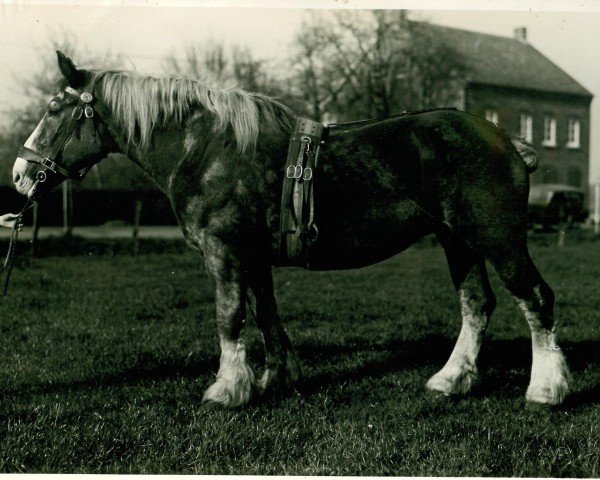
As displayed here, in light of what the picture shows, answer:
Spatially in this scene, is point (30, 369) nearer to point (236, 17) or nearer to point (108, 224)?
point (236, 17)

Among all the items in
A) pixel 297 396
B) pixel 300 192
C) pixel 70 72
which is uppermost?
pixel 70 72

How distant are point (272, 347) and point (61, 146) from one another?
2177 mm

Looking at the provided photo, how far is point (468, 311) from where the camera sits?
470 centimetres

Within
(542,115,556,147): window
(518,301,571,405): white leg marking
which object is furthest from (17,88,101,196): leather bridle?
(542,115,556,147): window

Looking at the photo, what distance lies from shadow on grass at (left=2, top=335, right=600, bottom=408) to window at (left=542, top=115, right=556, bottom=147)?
33829 mm

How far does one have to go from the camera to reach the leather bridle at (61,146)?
4258 millimetres

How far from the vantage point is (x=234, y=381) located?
13.7 feet

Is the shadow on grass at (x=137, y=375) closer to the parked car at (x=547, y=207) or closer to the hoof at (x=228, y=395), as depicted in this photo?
the hoof at (x=228, y=395)

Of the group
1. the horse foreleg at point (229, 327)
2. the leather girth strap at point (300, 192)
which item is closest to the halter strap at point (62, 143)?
the horse foreleg at point (229, 327)

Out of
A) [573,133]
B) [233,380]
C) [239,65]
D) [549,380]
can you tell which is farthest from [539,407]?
[573,133]

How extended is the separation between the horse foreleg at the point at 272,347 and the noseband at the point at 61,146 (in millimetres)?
1677

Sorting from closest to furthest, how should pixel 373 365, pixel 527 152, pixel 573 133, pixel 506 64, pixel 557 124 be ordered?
pixel 527 152 → pixel 373 365 → pixel 506 64 → pixel 557 124 → pixel 573 133

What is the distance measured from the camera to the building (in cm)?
3139

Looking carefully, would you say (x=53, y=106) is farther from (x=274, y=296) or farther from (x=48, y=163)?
(x=274, y=296)
